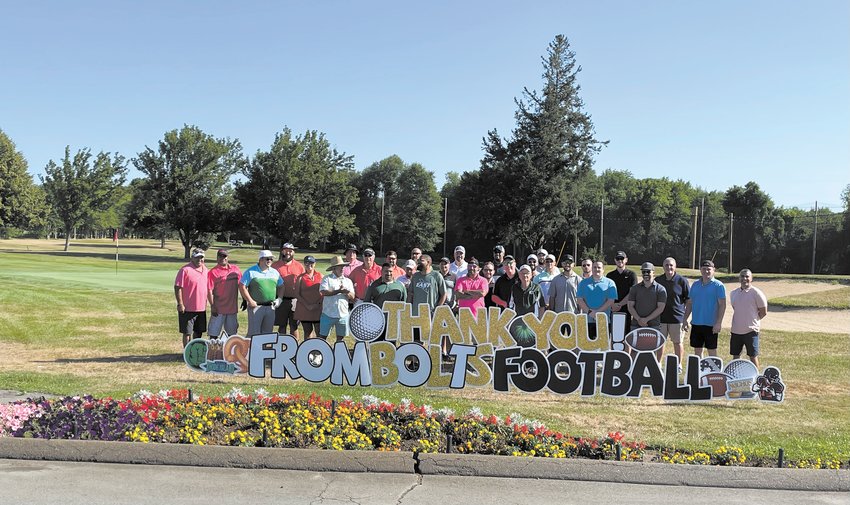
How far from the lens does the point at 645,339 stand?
10.1 m

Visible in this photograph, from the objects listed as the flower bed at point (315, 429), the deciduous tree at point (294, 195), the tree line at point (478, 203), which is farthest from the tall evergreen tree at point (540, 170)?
the flower bed at point (315, 429)

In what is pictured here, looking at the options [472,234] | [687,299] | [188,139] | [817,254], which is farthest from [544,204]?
[687,299]

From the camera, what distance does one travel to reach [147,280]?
33.6 m

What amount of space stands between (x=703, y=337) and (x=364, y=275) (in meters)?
5.50

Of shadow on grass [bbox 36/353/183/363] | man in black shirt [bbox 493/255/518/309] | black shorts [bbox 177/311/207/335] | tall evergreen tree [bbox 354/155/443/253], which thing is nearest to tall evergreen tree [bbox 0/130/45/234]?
tall evergreen tree [bbox 354/155/443/253]

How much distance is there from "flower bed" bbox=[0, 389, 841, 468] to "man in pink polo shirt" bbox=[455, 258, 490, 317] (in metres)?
4.17

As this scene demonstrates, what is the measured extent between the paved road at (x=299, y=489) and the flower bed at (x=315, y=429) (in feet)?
1.53

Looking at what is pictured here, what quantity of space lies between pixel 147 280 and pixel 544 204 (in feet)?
101

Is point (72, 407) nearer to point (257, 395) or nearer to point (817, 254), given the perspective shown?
point (257, 395)

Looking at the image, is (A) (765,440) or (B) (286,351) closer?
(A) (765,440)

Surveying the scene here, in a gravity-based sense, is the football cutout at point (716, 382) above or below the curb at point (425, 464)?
above

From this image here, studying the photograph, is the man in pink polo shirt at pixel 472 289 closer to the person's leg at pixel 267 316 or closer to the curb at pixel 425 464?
Result: the person's leg at pixel 267 316

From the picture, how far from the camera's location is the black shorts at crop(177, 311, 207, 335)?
11.2m

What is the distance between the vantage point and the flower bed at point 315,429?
6.38 metres
